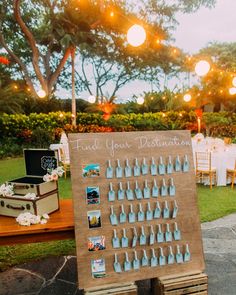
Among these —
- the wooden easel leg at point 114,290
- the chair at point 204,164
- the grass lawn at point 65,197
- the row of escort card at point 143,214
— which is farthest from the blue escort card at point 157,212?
the chair at point 204,164

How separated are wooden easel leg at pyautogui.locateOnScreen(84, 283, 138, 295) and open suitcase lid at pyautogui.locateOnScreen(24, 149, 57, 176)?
108 centimetres

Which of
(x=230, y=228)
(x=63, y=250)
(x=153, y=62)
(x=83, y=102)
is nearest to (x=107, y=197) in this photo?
(x=63, y=250)

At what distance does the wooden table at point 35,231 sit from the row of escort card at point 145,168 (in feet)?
1.80

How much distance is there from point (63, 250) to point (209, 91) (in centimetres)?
1800

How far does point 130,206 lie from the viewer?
2320 millimetres

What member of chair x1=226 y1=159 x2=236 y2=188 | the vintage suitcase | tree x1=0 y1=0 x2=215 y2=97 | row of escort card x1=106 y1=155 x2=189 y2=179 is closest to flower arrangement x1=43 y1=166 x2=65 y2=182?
the vintage suitcase

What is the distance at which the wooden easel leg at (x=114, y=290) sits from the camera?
2158 mm

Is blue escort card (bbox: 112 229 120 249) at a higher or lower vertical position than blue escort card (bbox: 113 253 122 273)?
higher

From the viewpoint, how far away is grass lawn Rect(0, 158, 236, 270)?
3.52 meters

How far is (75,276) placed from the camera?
3.00 m

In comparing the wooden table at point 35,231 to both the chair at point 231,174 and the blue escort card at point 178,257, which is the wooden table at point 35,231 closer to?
the blue escort card at point 178,257

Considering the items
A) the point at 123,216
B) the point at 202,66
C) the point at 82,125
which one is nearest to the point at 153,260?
the point at 123,216

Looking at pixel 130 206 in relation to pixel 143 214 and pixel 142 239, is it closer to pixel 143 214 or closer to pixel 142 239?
pixel 143 214

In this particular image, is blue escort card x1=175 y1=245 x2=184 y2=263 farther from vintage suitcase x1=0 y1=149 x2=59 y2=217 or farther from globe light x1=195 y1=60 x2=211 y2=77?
globe light x1=195 y1=60 x2=211 y2=77
